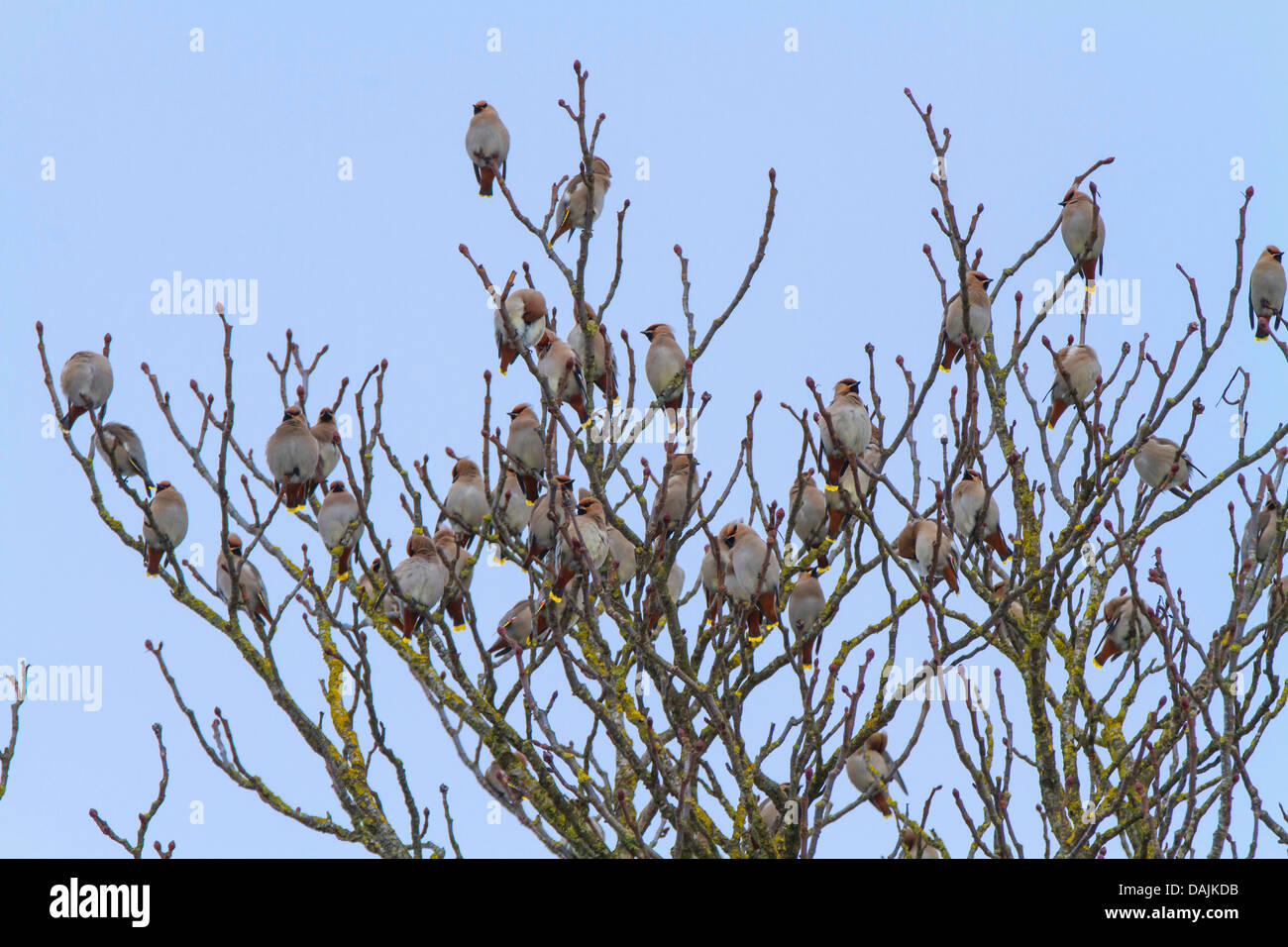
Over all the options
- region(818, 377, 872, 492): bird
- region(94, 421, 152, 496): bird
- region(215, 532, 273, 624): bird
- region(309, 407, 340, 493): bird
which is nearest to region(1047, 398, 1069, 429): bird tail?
region(818, 377, 872, 492): bird

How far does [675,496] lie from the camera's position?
5.47m

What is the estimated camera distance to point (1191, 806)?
12.9 feet

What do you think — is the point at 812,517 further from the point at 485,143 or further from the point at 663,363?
the point at 485,143

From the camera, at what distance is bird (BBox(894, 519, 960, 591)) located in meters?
5.70

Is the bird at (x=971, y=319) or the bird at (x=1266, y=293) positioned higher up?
the bird at (x=1266, y=293)

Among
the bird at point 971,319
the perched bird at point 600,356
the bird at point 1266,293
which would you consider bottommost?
the perched bird at point 600,356

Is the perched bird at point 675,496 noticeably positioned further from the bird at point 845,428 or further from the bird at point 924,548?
the bird at point 924,548

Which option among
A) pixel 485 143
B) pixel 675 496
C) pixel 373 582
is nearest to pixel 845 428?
pixel 675 496

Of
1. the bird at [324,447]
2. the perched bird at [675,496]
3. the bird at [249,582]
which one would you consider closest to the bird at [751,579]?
the perched bird at [675,496]

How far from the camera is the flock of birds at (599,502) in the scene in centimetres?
477

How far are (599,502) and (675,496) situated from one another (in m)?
0.65

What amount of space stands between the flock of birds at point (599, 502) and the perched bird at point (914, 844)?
0.02m
